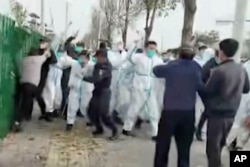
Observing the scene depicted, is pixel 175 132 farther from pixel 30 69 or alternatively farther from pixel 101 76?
pixel 30 69

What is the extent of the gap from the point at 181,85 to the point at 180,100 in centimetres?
18

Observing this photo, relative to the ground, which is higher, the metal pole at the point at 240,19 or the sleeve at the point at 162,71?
the metal pole at the point at 240,19

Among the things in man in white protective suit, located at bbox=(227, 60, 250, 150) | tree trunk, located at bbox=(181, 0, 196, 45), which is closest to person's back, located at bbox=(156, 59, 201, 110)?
man in white protective suit, located at bbox=(227, 60, 250, 150)

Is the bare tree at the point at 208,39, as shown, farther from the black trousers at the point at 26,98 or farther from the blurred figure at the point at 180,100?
the blurred figure at the point at 180,100

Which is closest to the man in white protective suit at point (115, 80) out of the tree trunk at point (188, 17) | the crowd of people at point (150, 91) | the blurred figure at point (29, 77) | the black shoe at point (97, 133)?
the crowd of people at point (150, 91)

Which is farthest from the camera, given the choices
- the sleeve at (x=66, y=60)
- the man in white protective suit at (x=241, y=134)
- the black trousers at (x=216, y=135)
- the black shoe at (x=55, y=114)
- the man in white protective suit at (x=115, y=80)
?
the black shoe at (x=55, y=114)

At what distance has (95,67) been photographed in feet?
34.3

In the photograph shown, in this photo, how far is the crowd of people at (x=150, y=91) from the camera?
6.95 metres

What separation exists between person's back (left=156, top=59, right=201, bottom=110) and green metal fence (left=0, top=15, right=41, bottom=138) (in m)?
2.80

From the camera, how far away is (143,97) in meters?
11.0

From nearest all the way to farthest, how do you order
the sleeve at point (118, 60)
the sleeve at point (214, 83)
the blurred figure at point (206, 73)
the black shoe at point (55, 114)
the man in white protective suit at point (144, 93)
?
1. the sleeve at point (214, 83)
2. the blurred figure at point (206, 73)
3. the man in white protective suit at point (144, 93)
4. the sleeve at point (118, 60)
5. the black shoe at point (55, 114)

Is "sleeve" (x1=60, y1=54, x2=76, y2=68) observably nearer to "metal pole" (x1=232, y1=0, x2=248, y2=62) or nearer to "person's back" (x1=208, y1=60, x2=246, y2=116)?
"metal pole" (x1=232, y1=0, x2=248, y2=62)

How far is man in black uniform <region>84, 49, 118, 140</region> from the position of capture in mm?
10445

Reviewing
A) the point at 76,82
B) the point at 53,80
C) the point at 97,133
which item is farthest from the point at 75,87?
the point at 53,80
